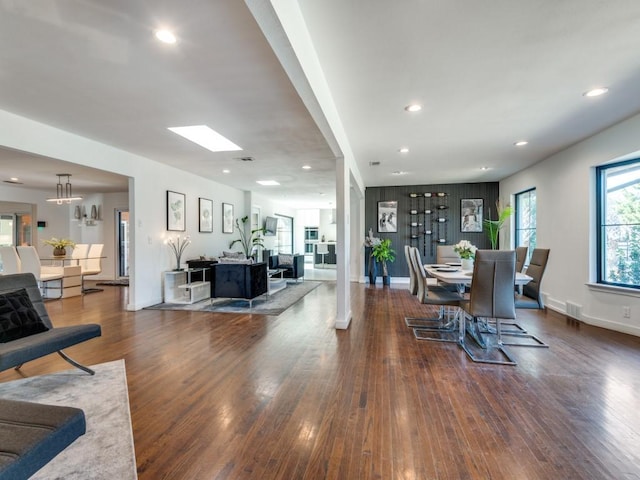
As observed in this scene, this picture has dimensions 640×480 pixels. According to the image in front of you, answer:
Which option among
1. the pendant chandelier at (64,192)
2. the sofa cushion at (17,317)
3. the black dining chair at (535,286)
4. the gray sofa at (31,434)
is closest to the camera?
the gray sofa at (31,434)

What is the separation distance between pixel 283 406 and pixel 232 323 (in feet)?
7.82

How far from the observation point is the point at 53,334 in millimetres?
2588

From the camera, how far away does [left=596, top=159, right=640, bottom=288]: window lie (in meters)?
3.91

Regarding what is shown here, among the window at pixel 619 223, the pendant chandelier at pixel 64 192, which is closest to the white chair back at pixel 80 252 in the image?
the pendant chandelier at pixel 64 192

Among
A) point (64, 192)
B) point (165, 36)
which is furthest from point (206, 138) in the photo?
point (64, 192)

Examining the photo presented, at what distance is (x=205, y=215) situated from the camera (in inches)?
281

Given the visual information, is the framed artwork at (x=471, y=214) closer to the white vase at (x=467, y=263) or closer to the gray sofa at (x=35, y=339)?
the white vase at (x=467, y=263)

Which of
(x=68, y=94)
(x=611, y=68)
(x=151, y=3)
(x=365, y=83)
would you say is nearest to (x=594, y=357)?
(x=611, y=68)

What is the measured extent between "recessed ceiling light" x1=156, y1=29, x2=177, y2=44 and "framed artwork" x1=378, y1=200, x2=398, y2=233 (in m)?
6.88

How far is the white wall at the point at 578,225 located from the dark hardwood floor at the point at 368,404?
0.43m

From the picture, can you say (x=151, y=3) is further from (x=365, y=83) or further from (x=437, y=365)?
(x=437, y=365)

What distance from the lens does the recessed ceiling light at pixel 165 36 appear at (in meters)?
2.01

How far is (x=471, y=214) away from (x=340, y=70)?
6.49 m

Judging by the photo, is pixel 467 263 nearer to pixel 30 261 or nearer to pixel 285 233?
pixel 30 261
